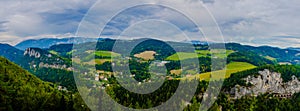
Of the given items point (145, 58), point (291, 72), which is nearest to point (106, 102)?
point (291, 72)

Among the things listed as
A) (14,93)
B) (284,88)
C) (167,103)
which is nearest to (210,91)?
(167,103)

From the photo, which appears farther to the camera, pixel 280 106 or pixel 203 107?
pixel 280 106

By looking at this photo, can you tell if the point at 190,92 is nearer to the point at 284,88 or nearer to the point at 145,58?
the point at 284,88

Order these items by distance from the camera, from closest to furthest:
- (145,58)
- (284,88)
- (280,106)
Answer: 1. (280,106)
2. (284,88)
3. (145,58)

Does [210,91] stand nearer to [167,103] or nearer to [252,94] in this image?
[167,103]

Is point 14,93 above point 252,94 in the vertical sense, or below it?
above

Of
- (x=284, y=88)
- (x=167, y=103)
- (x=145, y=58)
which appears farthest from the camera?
(x=145, y=58)
